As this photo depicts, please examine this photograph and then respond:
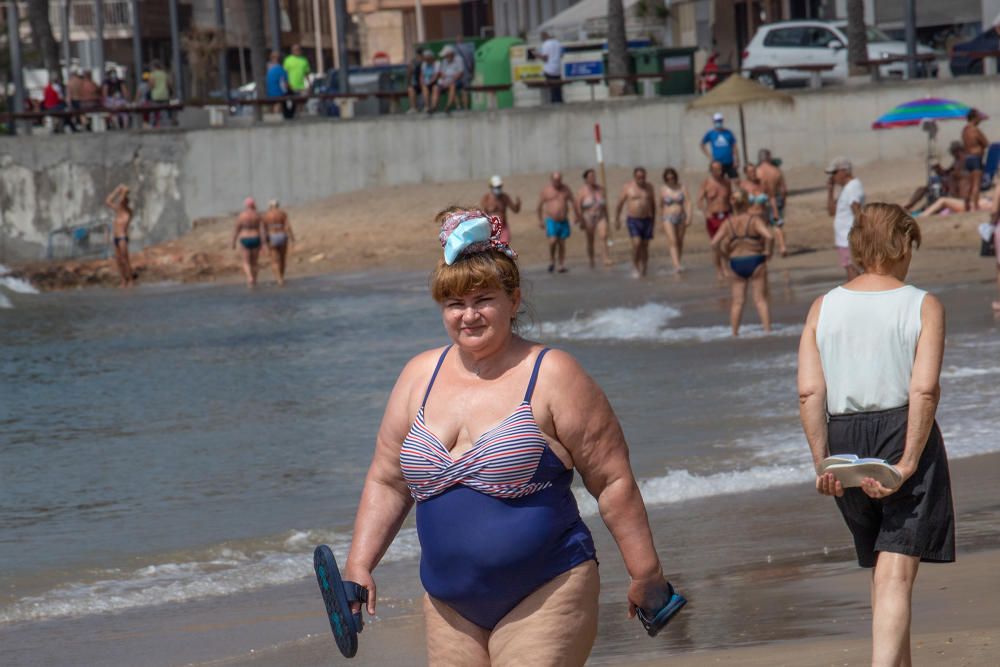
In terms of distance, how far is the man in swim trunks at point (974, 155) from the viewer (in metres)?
22.6

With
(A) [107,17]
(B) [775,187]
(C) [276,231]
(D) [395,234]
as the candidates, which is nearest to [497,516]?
(B) [775,187]

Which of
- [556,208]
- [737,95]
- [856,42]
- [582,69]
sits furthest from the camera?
[582,69]

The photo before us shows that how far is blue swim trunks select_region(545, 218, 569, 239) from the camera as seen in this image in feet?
76.6

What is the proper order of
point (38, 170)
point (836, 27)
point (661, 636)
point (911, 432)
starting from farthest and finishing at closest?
point (38, 170), point (836, 27), point (661, 636), point (911, 432)

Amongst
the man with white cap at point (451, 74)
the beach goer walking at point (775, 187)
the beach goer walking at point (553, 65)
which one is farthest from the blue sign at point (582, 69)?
the beach goer walking at point (775, 187)

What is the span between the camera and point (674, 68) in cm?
3112

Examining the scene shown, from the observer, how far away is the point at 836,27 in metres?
31.7

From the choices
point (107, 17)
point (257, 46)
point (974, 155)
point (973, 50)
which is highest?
point (107, 17)

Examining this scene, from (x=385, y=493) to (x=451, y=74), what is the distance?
28.5m

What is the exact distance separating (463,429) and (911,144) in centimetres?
2609

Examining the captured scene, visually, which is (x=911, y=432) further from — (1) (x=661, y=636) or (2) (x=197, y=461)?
(2) (x=197, y=461)

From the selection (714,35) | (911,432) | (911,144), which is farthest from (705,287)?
(714,35)

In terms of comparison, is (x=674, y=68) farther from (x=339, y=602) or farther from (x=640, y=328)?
(x=339, y=602)

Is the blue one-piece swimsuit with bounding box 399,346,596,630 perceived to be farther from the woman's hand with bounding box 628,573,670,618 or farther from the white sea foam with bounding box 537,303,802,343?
the white sea foam with bounding box 537,303,802,343
